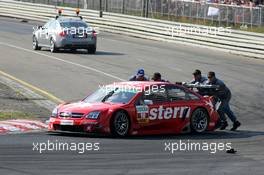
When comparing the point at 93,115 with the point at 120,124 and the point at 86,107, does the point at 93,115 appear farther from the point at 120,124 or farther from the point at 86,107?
the point at 120,124

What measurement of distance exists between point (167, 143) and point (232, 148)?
1.44 meters

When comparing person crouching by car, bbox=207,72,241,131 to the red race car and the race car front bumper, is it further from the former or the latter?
the race car front bumper

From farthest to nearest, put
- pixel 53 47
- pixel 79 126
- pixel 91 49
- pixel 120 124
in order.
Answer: pixel 53 47, pixel 91 49, pixel 120 124, pixel 79 126

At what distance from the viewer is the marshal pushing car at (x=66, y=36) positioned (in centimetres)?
3581

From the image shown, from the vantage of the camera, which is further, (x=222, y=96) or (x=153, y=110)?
(x=222, y=96)

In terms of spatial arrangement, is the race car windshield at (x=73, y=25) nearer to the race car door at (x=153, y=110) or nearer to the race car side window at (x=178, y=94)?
the race car side window at (x=178, y=94)

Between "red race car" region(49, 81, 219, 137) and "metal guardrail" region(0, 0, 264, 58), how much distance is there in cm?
1869

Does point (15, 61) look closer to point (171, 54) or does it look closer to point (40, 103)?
point (171, 54)

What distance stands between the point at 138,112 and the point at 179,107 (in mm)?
1251

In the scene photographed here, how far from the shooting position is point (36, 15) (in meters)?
56.1

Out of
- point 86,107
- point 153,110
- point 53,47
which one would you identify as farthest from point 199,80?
point 53,47

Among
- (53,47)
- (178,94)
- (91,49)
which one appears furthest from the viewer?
(53,47)

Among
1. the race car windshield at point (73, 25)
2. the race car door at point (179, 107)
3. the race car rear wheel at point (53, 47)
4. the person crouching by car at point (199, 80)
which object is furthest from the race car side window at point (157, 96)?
the race car rear wheel at point (53, 47)

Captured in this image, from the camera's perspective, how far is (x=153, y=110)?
18.1 metres
